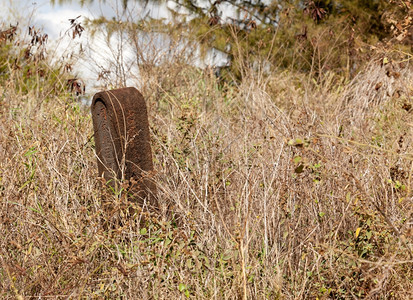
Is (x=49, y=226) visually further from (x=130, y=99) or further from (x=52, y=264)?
(x=130, y=99)

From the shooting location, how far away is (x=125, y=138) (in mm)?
2359

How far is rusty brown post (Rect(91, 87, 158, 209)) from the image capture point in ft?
7.82

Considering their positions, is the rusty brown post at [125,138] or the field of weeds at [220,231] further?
the rusty brown post at [125,138]

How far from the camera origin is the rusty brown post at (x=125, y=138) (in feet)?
7.82

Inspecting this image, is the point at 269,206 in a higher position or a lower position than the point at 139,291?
higher

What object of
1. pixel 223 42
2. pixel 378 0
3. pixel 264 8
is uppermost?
pixel 378 0

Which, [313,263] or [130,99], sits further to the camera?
[130,99]

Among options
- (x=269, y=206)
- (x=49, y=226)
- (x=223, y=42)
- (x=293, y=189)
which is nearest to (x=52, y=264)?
(x=49, y=226)

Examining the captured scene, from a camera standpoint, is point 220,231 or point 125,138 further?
point 125,138

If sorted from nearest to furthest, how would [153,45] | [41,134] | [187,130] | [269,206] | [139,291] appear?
[139,291] → [269,206] → [187,130] → [41,134] → [153,45]

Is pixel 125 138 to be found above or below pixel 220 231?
above

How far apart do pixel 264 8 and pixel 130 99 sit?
6127mm

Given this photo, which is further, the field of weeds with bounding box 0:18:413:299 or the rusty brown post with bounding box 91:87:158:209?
the rusty brown post with bounding box 91:87:158:209

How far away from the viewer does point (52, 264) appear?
6.91 feet
